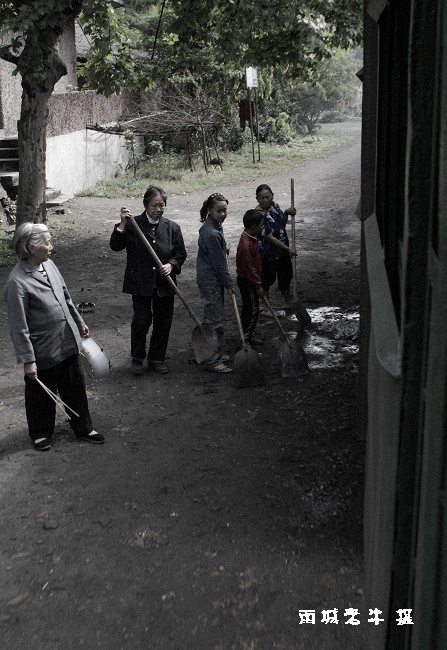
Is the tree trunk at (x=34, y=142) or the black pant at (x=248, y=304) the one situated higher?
the tree trunk at (x=34, y=142)

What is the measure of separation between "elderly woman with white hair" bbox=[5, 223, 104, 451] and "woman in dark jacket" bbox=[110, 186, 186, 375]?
124cm

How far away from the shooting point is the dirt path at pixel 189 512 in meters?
3.79

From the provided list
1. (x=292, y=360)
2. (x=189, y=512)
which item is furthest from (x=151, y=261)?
(x=189, y=512)

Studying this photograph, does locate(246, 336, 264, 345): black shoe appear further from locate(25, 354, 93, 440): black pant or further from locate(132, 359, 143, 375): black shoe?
locate(25, 354, 93, 440): black pant

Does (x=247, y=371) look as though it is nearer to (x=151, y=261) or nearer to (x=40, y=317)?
(x=151, y=261)

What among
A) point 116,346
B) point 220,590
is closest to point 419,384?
point 220,590

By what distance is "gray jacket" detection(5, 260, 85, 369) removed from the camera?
17.3ft

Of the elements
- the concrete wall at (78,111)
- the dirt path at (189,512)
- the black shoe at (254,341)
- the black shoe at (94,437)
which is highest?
the concrete wall at (78,111)

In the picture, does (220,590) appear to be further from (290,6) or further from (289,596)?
(290,6)

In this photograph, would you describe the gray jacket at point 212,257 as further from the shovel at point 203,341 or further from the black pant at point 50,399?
the black pant at point 50,399

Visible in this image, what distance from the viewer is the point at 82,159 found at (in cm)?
2123

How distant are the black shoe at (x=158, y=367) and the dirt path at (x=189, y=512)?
13 centimetres

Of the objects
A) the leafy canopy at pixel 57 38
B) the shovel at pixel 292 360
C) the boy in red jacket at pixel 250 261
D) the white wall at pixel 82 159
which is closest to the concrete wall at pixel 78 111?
the white wall at pixel 82 159

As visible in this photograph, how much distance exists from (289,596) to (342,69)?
5111 cm
